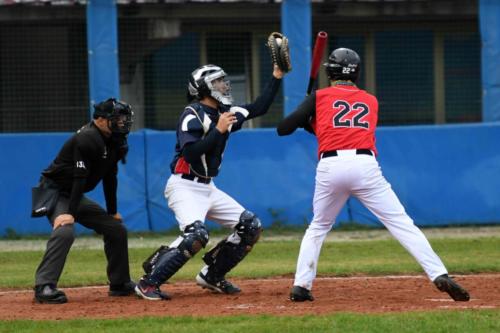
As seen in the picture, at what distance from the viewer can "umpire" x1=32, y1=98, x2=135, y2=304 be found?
9.09 m

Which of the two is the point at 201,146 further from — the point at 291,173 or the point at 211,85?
the point at 291,173

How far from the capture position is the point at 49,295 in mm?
9078

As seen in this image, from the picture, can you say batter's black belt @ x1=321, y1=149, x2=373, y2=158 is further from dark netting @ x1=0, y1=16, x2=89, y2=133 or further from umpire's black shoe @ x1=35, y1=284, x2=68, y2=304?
dark netting @ x1=0, y1=16, x2=89, y2=133

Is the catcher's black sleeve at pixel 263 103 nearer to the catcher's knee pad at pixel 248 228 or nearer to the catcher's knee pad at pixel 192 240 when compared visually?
the catcher's knee pad at pixel 248 228

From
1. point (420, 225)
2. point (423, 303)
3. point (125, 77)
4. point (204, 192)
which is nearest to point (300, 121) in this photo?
point (204, 192)

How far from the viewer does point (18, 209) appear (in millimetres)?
15602

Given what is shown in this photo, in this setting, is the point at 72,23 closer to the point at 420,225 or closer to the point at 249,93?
the point at 249,93

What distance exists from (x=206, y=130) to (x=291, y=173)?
6999 mm

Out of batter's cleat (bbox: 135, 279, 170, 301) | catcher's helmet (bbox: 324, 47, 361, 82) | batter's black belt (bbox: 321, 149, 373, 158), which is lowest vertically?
batter's cleat (bbox: 135, 279, 170, 301)

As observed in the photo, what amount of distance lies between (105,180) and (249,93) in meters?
8.89

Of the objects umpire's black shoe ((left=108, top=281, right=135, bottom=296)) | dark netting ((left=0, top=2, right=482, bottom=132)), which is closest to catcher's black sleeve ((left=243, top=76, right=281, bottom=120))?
umpire's black shoe ((left=108, top=281, right=135, bottom=296))

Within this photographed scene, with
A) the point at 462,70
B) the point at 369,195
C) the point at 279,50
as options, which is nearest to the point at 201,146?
the point at 279,50

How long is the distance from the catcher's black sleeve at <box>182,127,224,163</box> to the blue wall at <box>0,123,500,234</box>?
6889 millimetres

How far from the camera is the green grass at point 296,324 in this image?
7.09 meters
